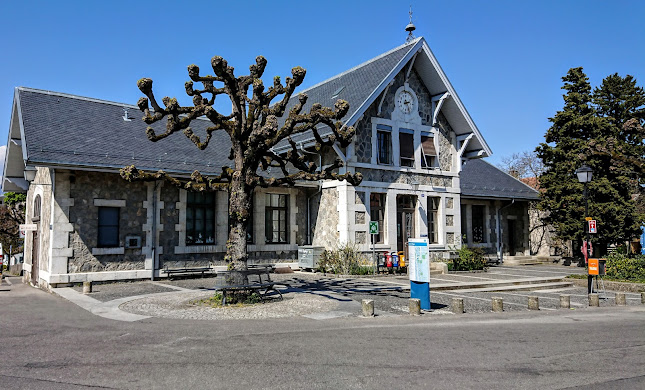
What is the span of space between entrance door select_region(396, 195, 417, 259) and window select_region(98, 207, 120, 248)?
10425mm

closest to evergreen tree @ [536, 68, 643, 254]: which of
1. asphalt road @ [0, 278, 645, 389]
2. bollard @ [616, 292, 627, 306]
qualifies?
bollard @ [616, 292, 627, 306]

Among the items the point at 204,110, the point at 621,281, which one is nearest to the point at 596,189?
the point at 621,281

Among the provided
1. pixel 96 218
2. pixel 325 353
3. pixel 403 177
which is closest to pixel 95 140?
pixel 96 218

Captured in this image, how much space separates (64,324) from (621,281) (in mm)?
15504

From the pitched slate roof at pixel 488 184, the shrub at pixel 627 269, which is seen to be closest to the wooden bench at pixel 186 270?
the pitched slate roof at pixel 488 184

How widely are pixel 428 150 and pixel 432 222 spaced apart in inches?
121

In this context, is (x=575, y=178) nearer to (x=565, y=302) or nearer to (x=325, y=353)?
(x=565, y=302)

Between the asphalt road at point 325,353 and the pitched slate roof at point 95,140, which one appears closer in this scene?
the asphalt road at point 325,353

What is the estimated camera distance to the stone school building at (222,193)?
15.0 meters

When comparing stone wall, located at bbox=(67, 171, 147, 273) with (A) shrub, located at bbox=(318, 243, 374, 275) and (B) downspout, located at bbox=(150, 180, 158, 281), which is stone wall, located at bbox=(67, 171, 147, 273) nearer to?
(B) downspout, located at bbox=(150, 180, 158, 281)

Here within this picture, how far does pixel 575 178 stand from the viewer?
23.2 metres

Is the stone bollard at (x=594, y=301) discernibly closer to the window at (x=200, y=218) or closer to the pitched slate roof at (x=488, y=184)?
the pitched slate roof at (x=488, y=184)

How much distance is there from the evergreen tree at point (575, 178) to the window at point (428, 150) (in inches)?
256

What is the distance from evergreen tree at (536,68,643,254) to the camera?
21906 millimetres
